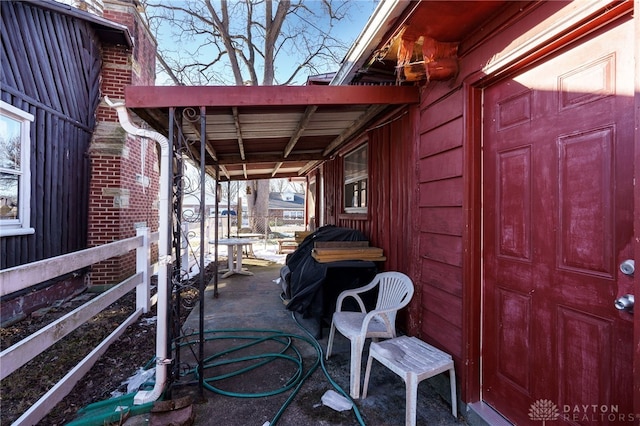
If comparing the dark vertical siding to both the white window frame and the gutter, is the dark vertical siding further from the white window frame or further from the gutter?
the white window frame

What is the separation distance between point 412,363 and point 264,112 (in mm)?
2239

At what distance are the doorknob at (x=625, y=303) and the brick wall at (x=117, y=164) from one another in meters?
6.12

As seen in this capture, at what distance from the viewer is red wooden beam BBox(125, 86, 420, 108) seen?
7.04 ft

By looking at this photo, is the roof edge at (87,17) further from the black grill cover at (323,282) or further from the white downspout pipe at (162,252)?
the black grill cover at (323,282)

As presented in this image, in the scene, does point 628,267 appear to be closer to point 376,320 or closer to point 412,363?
point 412,363

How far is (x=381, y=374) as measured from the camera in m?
2.44

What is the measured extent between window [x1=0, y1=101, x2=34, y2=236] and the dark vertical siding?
0.35 feet

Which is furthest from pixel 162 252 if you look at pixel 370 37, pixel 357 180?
pixel 357 180

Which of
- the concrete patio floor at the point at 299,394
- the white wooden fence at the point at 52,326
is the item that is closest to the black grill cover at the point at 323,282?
the concrete patio floor at the point at 299,394

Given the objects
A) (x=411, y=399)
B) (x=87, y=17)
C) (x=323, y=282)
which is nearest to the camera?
(x=411, y=399)

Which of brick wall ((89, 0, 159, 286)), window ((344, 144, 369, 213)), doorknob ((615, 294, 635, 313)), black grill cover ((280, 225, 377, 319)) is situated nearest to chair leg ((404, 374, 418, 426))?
doorknob ((615, 294, 635, 313))

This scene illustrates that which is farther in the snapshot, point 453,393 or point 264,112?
point 264,112

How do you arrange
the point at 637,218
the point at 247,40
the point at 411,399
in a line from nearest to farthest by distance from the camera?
the point at 637,218, the point at 411,399, the point at 247,40

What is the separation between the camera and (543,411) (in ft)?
5.09
